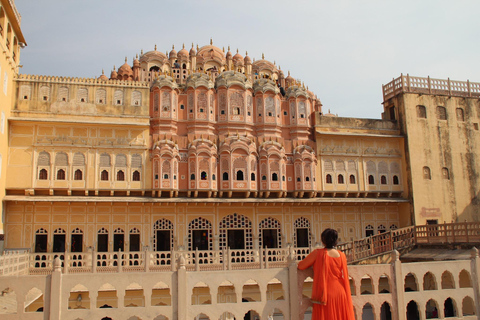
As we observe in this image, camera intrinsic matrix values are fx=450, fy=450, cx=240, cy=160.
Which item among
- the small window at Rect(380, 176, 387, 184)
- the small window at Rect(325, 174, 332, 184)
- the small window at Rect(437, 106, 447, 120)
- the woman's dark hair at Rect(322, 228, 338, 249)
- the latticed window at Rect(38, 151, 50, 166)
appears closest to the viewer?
the woman's dark hair at Rect(322, 228, 338, 249)

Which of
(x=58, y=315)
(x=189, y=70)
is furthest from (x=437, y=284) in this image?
(x=189, y=70)

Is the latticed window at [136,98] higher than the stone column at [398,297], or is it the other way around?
the latticed window at [136,98]

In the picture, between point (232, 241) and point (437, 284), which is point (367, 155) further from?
point (437, 284)

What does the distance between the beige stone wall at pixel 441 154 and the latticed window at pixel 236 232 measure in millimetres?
9461

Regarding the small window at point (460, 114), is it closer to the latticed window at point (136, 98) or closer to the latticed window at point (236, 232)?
the latticed window at point (236, 232)

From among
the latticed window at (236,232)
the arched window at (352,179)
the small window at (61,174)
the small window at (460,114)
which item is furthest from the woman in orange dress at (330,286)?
the small window at (460,114)

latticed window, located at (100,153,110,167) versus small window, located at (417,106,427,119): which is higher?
small window, located at (417,106,427,119)

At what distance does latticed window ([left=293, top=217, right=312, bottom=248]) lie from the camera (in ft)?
80.2

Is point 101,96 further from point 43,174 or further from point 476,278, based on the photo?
point 476,278

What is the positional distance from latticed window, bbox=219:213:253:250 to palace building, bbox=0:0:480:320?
7 centimetres

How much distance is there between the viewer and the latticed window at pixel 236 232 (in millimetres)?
23453

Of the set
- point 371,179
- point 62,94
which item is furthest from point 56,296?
point 371,179

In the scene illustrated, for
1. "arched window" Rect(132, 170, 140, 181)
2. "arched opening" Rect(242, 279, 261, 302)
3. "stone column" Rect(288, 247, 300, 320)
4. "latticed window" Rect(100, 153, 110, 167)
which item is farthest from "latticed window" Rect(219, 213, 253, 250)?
"stone column" Rect(288, 247, 300, 320)

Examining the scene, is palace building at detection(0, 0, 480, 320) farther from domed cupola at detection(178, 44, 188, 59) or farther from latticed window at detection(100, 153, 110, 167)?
domed cupola at detection(178, 44, 188, 59)
